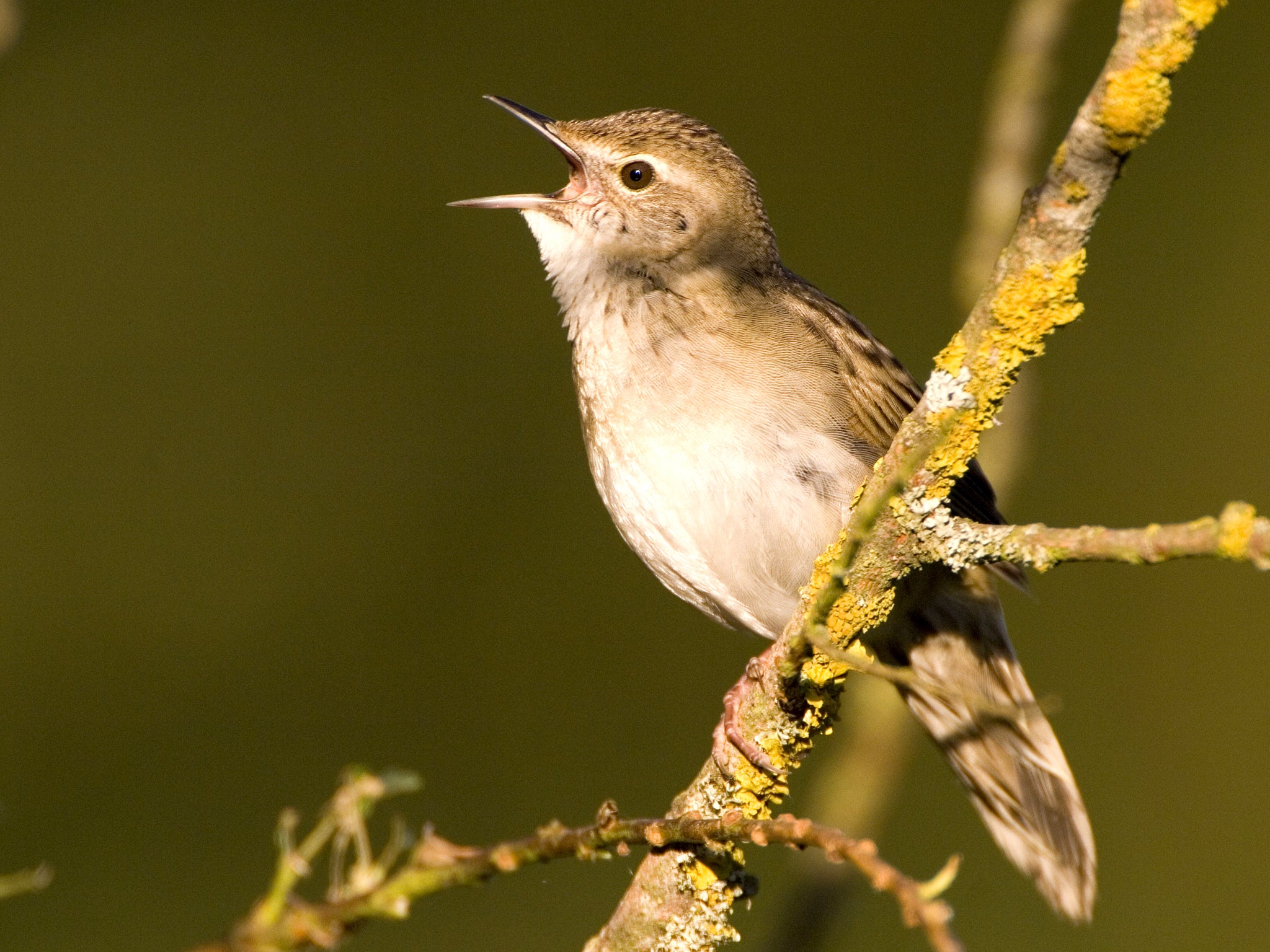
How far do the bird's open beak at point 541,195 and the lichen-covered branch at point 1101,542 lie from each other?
5.70 ft

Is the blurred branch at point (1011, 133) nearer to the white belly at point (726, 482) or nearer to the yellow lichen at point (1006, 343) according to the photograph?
the white belly at point (726, 482)

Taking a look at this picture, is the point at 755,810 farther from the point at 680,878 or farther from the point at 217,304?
the point at 217,304

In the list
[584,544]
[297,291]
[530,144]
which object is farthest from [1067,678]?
[297,291]

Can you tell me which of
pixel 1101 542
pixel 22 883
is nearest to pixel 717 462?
pixel 1101 542

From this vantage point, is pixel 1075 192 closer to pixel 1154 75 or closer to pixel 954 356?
pixel 1154 75

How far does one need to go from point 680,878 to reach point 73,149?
15.8ft

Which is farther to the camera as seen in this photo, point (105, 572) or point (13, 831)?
point (105, 572)

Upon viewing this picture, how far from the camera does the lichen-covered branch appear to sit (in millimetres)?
1333

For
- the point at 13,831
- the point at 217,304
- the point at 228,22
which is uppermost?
the point at 228,22

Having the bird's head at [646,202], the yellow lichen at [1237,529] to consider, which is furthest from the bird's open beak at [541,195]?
the yellow lichen at [1237,529]

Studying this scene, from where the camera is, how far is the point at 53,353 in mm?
5594

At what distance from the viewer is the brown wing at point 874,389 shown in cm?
288

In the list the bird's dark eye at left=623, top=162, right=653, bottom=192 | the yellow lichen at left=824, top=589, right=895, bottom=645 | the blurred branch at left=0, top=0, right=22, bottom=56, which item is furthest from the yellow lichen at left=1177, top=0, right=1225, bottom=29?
the bird's dark eye at left=623, top=162, right=653, bottom=192

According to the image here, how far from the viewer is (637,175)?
3.31 metres
